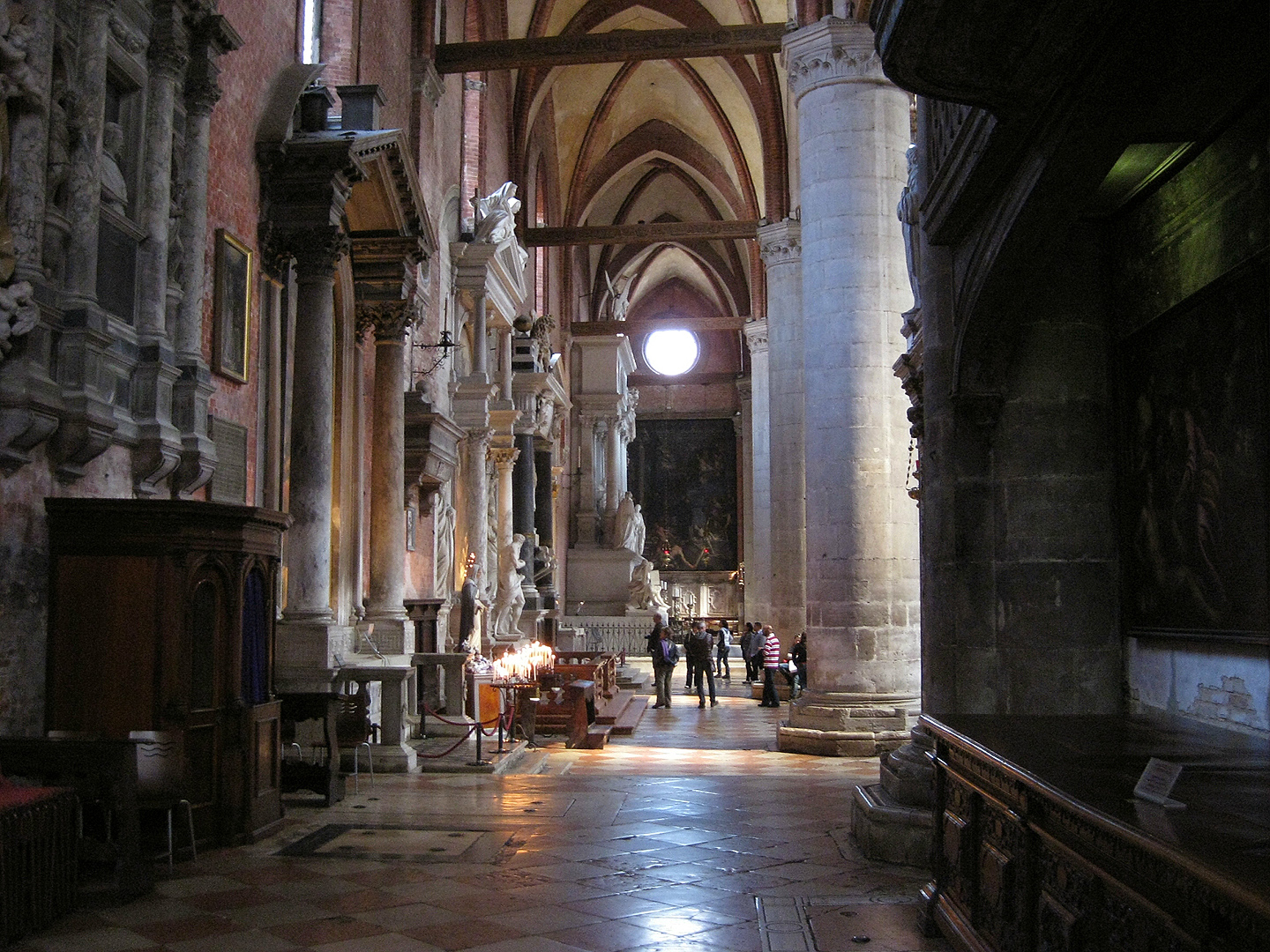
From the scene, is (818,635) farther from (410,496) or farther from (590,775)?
(410,496)

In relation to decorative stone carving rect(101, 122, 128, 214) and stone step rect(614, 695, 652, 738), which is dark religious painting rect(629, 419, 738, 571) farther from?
decorative stone carving rect(101, 122, 128, 214)

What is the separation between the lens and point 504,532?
20203mm

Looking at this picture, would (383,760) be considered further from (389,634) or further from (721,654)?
(721,654)

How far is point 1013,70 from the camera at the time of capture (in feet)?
15.0

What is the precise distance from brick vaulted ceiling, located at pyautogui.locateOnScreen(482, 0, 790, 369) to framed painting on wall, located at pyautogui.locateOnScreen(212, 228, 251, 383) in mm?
14020

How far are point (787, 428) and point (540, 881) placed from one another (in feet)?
51.0

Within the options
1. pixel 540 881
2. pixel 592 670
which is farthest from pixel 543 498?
pixel 540 881

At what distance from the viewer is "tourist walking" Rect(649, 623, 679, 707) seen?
18.1 meters

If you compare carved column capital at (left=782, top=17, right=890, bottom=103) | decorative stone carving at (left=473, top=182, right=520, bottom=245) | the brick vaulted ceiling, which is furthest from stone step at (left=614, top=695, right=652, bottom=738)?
the brick vaulted ceiling

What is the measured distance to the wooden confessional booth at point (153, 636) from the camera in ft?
21.2

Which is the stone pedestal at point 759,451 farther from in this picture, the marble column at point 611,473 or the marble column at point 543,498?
the marble column at point 543,498

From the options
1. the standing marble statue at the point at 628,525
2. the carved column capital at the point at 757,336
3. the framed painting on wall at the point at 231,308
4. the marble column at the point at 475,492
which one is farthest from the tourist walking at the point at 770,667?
the standing marble statue at the point at 628,525

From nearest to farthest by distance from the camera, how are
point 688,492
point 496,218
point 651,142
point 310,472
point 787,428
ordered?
point 310,472, point 496,218, point 787,428, point 651,142, point 688,492

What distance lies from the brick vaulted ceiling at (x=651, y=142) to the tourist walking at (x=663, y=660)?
1037cm
